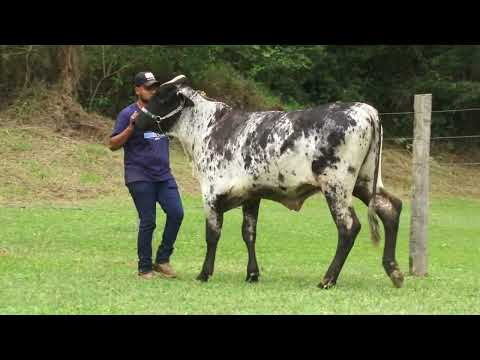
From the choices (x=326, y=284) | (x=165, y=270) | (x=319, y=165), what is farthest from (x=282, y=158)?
(x=165, y=270)

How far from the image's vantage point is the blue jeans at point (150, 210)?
9.98 m

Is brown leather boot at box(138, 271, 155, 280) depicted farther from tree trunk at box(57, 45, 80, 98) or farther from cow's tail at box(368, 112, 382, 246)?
tree trunk at box(57, 45, 80, 98)

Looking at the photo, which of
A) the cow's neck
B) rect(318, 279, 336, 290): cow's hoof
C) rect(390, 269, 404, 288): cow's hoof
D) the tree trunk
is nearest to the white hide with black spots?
the cow's neck

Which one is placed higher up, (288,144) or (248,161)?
(288,144)

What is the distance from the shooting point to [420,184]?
10844 millimetres

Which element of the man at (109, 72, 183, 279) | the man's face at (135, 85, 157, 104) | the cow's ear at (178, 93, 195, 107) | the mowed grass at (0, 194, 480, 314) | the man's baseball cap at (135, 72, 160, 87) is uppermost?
the man's baseball cap at (135, 72, 160, 87)

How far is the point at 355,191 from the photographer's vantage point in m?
9.61

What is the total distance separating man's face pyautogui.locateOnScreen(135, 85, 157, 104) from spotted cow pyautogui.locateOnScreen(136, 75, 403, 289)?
0.11 m

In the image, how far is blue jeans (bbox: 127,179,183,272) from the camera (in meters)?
9.98

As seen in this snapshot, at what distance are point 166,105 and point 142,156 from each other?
649 mm

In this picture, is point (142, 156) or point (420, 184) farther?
point (420, 184)

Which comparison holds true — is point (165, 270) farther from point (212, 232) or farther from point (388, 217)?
point (388, 217)

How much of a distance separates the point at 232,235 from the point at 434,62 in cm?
1729

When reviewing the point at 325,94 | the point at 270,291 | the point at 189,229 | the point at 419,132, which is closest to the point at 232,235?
the point at 189,229
